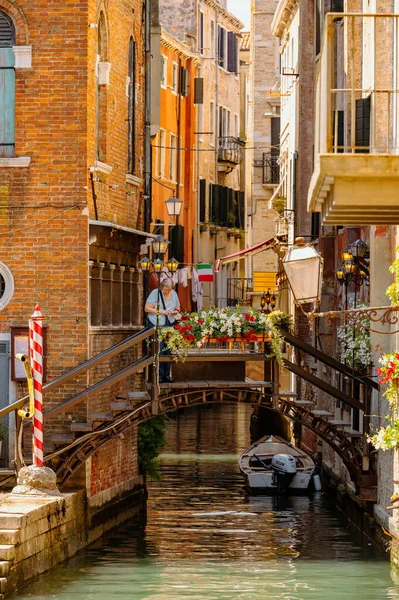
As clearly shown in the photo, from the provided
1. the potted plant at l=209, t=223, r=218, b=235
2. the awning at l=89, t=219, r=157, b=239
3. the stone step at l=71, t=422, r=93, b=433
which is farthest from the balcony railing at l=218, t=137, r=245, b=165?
the stone step at l=71, t=422, r=93, b=433

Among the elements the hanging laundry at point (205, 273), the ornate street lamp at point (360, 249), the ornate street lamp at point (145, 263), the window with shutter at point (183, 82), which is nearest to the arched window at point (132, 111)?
the ornate street lamp at point (145, 263)

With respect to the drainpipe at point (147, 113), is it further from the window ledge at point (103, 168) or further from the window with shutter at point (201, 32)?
the window with shutter at point (201, 32)

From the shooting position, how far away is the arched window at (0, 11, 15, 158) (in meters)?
22.1

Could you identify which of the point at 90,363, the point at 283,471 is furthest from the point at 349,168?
the point at 283,471

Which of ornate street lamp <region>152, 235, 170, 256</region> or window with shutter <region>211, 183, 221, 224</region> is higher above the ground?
window with shutter <region>211, 183, 221, 224</region>

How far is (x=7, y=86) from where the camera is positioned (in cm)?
2216

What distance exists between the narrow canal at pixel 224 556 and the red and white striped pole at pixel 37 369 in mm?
1560

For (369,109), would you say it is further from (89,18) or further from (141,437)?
(141,437)

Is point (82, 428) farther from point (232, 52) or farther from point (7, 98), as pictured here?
point (232, 52)

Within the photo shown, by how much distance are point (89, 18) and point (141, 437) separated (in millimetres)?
7583

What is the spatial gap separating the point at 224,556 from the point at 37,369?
412 centimetres

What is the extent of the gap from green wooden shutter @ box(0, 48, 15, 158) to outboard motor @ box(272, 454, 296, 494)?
969 cm

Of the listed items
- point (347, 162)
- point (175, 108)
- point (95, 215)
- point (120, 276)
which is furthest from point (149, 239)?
point (175, 108)

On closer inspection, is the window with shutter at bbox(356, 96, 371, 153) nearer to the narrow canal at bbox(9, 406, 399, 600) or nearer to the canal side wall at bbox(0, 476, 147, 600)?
the narrow canal at bbox(9, 406, 399, 600)
